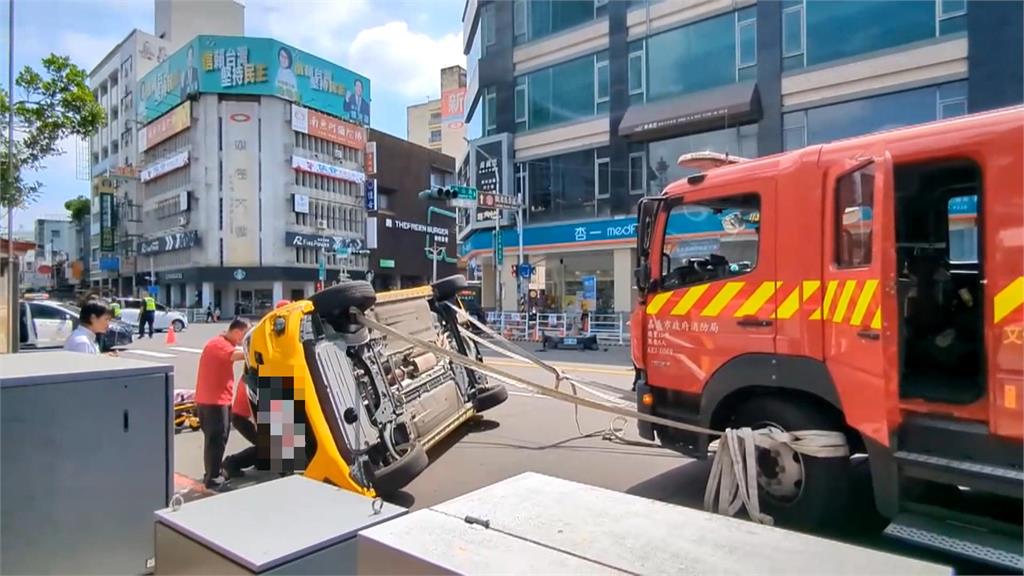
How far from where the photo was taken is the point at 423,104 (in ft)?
271

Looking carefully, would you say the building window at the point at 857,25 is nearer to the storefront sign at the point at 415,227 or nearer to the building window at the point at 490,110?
the building window at the point at 490,110

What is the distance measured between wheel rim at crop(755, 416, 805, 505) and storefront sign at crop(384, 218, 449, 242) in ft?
191

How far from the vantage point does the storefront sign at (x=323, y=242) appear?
165 ft

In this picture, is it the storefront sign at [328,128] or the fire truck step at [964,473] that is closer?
the fire truck step at [964,473]

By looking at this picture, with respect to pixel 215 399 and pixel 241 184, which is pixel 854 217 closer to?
pixel 215 399

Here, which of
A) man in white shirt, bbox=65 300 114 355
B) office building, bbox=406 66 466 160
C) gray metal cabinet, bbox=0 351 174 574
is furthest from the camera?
office building, bbox=406 66 466 160

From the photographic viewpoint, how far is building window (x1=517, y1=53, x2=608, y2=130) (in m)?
23.6

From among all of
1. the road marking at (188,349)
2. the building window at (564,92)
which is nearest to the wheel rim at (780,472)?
the road marking at (188,349)

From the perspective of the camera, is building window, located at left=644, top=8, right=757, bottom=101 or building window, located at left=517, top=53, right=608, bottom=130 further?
building window, located at left=517, top=53, right=608, bottom=130

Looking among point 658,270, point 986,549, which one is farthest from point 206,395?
point 986,549

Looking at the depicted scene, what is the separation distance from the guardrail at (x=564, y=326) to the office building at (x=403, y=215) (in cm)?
3604

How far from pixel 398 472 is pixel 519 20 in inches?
953

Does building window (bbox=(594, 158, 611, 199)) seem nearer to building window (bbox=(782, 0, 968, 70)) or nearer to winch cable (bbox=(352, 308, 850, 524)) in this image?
building window (bbox=(782, 0, 968, 70))

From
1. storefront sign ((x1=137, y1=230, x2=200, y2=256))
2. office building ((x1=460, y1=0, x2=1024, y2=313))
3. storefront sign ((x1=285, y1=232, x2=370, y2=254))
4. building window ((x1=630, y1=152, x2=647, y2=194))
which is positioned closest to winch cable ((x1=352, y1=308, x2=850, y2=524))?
office building ((x1=460, y1=0, x2=1024, y2=313))
